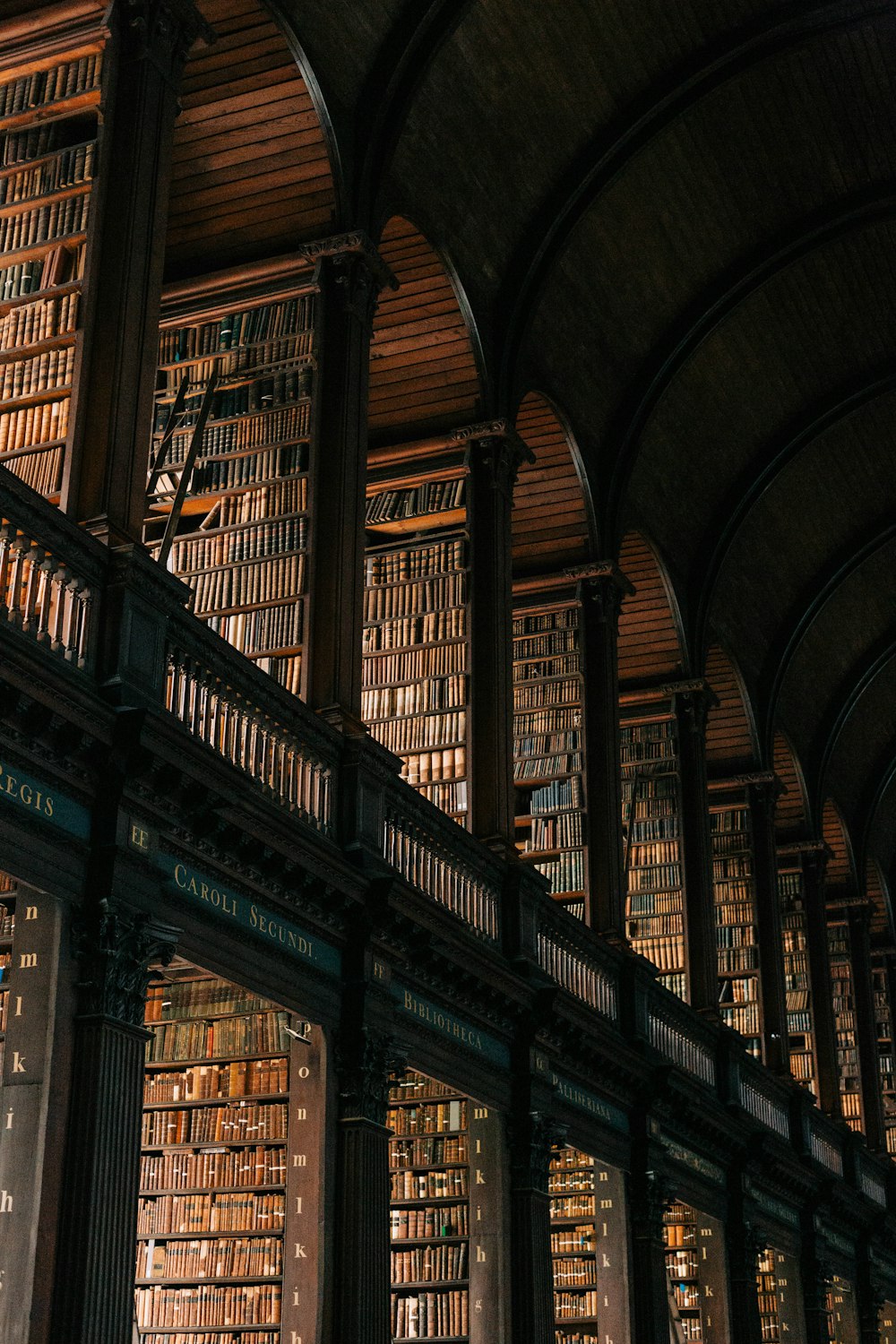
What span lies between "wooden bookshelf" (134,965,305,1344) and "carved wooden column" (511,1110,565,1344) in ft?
5.74

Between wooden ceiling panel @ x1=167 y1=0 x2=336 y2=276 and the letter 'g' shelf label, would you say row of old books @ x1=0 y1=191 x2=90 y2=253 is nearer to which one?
wooden ceiling panel @ x1=167 y1=0 x2=336 y2=276

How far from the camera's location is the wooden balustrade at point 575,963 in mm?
10922

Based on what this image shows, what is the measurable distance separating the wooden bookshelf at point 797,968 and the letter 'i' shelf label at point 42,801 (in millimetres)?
12596

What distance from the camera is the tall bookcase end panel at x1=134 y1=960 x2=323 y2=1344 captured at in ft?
27.8

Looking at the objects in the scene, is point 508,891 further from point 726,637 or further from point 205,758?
point 726,637

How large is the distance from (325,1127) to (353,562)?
9.15 ft

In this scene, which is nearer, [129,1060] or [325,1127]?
[129,1060]

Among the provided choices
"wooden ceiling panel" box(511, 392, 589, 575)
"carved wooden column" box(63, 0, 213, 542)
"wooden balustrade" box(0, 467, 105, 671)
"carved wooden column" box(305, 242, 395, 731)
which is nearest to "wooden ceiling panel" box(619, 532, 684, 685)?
"wooden ceiling panel" box(511, 392, 589, 575)

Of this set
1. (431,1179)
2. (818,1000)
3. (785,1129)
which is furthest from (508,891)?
(818,1000)

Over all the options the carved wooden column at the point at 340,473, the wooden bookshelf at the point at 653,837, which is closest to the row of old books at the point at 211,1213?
the carved wooden column at the point at 340,473

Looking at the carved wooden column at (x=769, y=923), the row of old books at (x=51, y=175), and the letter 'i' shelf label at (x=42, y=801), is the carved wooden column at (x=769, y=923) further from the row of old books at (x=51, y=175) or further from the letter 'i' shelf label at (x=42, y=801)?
the letter 'i' shelf label at (x=42, y=801)

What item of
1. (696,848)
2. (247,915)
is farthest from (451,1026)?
(696,848)

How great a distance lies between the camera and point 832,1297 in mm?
17688

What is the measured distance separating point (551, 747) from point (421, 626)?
225 centimetres
